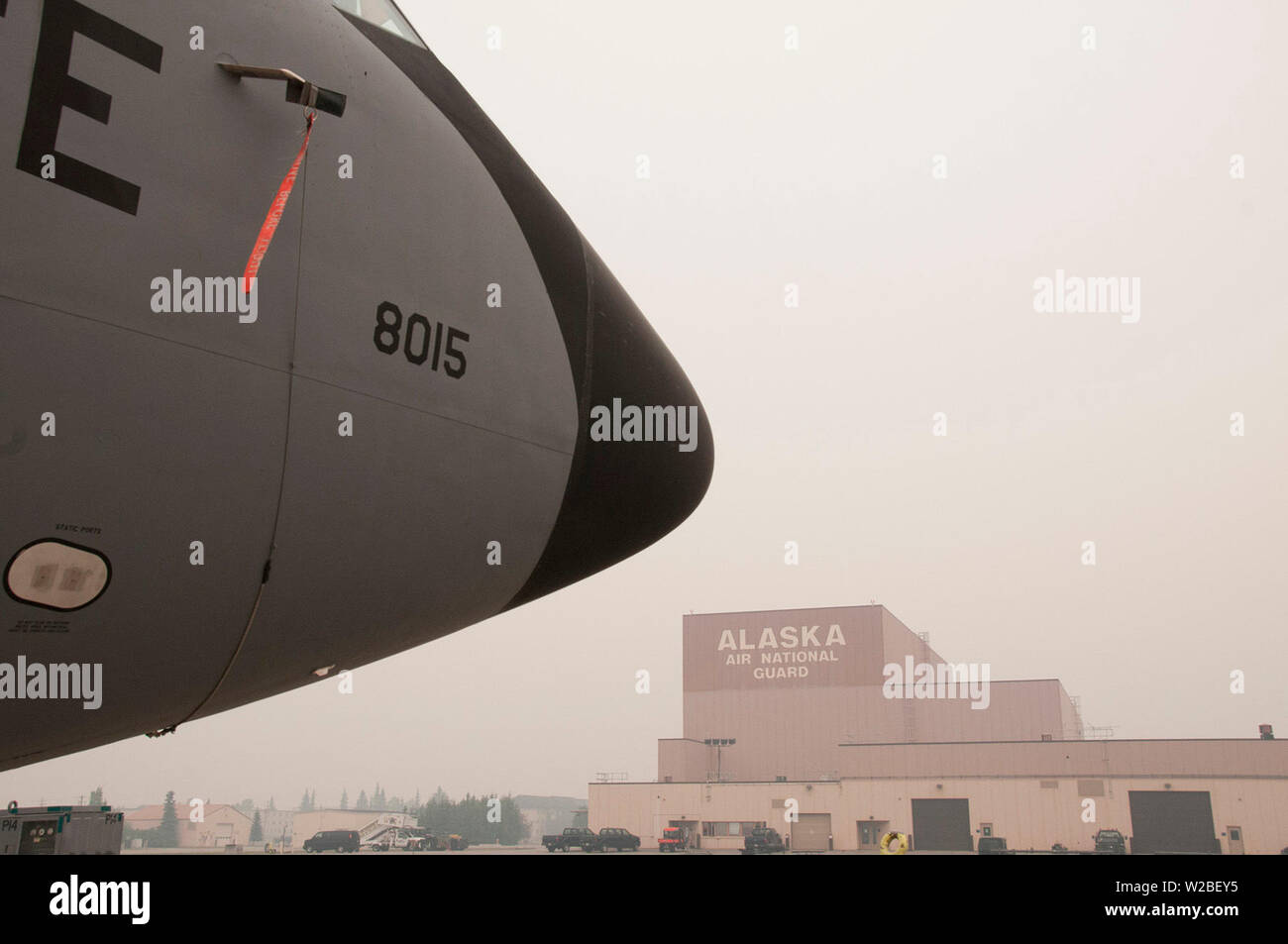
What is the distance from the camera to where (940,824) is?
181 ft

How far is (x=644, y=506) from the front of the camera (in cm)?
574

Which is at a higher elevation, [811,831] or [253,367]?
[253,367]

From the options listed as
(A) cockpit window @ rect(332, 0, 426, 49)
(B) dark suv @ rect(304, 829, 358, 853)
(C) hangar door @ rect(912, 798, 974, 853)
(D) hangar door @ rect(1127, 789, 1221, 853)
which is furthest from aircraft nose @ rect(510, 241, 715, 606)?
(D) hangar door @ rect(1127, 789, 1221, 853)

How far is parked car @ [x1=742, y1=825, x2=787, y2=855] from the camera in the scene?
177ft

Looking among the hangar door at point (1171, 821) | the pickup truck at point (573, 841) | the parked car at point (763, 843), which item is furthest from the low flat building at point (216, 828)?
the hangar door at point (1171, 821)

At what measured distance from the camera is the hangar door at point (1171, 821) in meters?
51.3

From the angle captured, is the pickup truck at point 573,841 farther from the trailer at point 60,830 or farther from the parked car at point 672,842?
the trailer at point 60,830

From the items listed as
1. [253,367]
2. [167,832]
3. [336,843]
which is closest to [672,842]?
[336,843]

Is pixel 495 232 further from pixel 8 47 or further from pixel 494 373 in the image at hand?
pixel 8 47

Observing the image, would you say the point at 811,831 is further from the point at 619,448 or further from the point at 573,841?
the point at 619,448

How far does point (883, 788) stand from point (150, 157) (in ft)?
191

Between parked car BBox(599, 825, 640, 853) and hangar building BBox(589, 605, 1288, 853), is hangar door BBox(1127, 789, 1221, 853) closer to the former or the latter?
hangar building BBox(589, 605, 1288, 853)

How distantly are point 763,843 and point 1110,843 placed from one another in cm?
1697
